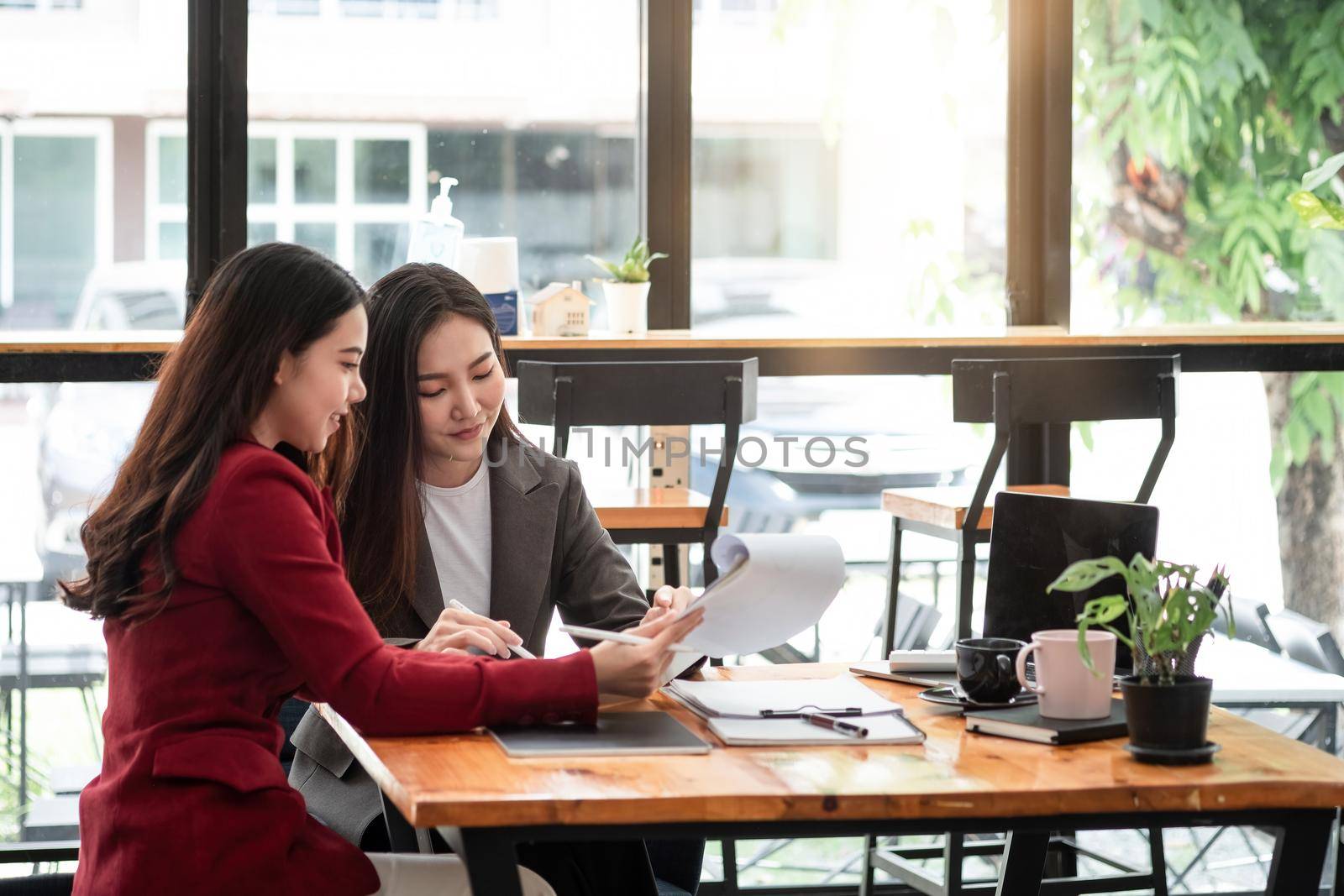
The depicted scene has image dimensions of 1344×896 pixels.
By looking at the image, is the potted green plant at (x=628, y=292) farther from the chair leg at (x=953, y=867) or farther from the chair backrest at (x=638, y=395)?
the chair leg at (x=953, y=867)

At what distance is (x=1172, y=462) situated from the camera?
3.58m

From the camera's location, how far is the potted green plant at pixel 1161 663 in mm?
1262

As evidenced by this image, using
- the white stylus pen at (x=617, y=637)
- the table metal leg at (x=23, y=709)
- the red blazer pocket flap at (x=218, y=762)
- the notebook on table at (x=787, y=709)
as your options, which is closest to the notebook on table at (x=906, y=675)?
the notebook on table at (x=787, y=709)

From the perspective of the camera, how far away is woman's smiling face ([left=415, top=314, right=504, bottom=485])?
1820mm

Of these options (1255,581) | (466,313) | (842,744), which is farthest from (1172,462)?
(842,744)

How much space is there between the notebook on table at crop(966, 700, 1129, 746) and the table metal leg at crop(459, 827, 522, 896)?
0.47 meters

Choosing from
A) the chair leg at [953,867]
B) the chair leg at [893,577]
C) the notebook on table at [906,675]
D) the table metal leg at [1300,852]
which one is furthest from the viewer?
the chair leg at [893,577]

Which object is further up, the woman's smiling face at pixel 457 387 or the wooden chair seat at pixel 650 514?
the woman's smiling face at pixel 457 387

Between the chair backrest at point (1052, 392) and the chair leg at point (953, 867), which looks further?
the chair backrest at point (1052, 392)

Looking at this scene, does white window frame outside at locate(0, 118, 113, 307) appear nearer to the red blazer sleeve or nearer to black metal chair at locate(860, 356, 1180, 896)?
black metal chair at locate(860, 356, 1180, 896)

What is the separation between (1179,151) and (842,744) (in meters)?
2.72

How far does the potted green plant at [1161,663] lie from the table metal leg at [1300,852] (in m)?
0.08

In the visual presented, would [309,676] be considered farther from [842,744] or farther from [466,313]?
[466,313]

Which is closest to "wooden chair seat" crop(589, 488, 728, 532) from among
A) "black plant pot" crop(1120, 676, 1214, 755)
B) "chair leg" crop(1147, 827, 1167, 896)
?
"chair leg" crop(1147, 827, 1167, 896)
